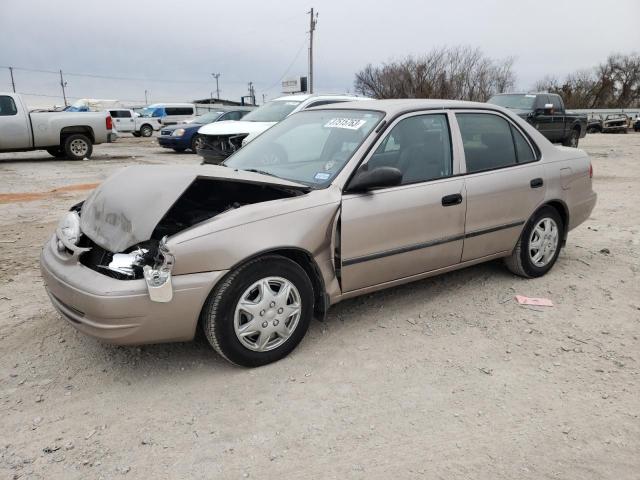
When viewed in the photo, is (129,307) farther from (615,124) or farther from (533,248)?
(615,124)

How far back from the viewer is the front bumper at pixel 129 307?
2.67 m

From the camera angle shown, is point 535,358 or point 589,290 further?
point 589,290

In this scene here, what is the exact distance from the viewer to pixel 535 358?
324cm

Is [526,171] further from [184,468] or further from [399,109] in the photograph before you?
[184,468]

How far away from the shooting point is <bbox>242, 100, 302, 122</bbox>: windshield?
11156 millimetres

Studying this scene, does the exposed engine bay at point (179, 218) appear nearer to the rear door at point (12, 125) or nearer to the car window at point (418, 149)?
the car window at point (418, 149)

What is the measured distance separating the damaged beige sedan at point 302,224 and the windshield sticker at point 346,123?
0.01m

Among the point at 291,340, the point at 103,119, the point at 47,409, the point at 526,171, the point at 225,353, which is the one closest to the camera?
the point at 47,409

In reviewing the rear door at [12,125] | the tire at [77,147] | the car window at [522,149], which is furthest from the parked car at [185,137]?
the car window at [522,149]

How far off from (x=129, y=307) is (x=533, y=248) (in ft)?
11.2

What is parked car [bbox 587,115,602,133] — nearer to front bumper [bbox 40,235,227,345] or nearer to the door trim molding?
the door trim molding

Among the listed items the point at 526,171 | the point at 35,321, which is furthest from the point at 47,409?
the point at 526,171

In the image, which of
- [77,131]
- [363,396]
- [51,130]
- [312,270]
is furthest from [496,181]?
[77,131]

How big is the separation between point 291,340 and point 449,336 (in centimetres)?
113
